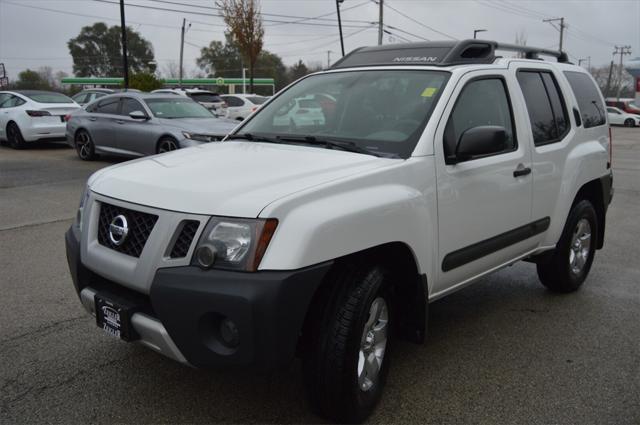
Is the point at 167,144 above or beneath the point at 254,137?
beneath

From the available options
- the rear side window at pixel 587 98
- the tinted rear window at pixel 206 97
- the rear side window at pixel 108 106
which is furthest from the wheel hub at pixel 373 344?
the tinted rear window at pixel 206 97

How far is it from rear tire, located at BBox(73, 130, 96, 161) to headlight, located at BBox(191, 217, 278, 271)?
11.8 m

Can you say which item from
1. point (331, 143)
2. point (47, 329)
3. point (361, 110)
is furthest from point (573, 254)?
point (47, 329)

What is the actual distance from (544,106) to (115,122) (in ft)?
33.3

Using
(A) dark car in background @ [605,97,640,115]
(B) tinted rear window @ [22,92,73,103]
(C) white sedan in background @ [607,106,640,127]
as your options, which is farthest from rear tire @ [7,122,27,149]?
(A) dark car in background @ [605,97,640,115]

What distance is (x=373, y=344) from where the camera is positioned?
10.2 feet

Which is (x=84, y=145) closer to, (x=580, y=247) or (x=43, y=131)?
(x=43, y=131)

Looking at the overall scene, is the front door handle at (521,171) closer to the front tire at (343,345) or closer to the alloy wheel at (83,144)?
the front tire at (343,345)

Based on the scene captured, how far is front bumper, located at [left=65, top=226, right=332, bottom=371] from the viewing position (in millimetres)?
2471

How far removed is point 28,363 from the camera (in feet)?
11.9

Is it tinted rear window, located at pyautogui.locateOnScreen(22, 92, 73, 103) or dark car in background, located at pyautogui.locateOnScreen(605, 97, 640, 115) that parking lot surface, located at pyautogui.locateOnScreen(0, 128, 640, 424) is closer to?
tinted rear window, located at pyautogui.locateOnScreen(22, 92, 73, 103)

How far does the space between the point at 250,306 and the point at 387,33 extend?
41313 millimetres

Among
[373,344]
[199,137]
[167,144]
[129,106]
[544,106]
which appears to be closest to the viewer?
[373,344]

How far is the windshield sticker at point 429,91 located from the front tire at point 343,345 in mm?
1209
